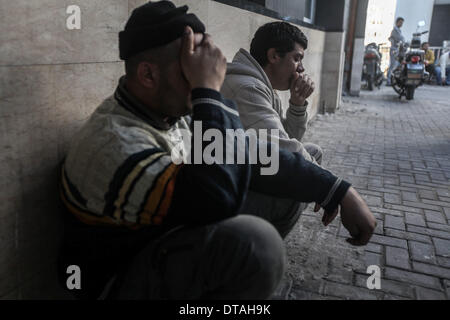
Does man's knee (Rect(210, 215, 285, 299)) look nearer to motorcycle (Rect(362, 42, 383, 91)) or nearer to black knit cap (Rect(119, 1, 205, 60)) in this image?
black knit cap (Rect(119, 1, 205, 60))

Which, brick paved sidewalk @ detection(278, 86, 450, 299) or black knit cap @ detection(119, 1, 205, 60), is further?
brick paved sidewalk @ detection(278, 86, 450, 299)

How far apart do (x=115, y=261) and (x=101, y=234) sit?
0.12 m

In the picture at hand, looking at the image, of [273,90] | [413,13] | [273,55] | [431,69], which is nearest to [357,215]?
[273,90]

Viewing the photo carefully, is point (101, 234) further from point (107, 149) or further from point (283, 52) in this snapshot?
point (283, 52)

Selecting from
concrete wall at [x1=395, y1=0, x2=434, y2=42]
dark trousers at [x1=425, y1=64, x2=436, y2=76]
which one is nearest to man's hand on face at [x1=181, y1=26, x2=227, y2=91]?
dark trousers at [x1=425, y1=64, x2=436, y2=76]

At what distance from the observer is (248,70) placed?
2.67 m

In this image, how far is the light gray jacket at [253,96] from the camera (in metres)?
2.39

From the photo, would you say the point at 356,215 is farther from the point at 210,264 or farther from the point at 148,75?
the point at 148,75

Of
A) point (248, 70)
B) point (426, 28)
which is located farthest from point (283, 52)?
point (426, 28)

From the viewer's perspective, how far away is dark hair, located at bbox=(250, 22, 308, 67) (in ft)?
9.57

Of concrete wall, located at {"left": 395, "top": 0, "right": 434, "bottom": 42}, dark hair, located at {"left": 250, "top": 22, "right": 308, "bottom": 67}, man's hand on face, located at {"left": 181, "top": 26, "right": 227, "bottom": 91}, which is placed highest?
concrete wall, located at {"left": 395, "top": 0, "right": 434, "bottom": 42}

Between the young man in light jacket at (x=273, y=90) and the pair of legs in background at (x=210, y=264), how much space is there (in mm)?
508

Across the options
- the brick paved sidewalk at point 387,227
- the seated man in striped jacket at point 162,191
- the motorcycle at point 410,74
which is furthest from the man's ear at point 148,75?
the motorcycle at point 410,74

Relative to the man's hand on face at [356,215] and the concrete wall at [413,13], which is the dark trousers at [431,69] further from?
the man's hand on face at [356,215]
